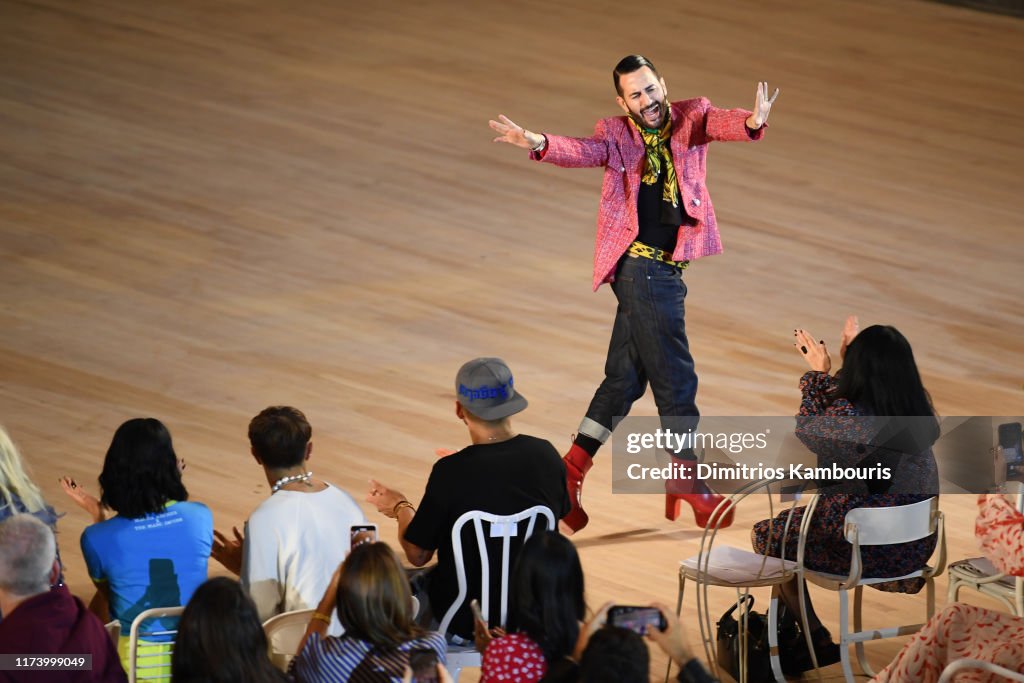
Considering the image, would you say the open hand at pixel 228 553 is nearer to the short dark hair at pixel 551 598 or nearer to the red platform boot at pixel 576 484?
the short dark hair at pixel 551 598

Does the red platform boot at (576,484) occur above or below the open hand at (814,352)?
below

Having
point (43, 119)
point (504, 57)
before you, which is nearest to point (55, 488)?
point (43, 119)

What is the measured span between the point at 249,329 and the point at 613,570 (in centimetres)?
263

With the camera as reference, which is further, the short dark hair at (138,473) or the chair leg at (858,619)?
the chair leg at (858,619)

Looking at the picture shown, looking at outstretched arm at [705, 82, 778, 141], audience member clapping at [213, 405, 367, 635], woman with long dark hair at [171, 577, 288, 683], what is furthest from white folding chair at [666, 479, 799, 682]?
woman with long dark hair at [171, 577, 288, 683]

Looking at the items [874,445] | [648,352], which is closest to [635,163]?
[648,352]

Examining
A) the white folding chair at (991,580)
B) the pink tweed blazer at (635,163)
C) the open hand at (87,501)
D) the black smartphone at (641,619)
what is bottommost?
the black smartphone at (641,619)

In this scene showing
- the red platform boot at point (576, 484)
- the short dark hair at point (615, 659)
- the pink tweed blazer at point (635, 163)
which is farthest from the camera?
the red platform boot at point (576, 484)

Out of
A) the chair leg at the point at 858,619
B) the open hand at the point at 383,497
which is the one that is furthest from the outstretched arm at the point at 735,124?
the open hand at the point at 383,497

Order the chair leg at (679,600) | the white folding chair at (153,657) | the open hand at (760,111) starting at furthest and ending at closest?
the open hand at (760,111)
the chair leg at (679,600)
the white folding chair at (153,657)

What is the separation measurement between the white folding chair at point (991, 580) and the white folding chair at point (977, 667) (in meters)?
0.56

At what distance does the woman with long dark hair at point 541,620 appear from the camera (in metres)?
3.77

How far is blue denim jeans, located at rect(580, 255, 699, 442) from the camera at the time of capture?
576 cm

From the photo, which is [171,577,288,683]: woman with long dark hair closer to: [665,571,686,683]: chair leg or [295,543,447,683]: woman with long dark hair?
[295,543,447,683]: woman with long dark hair
